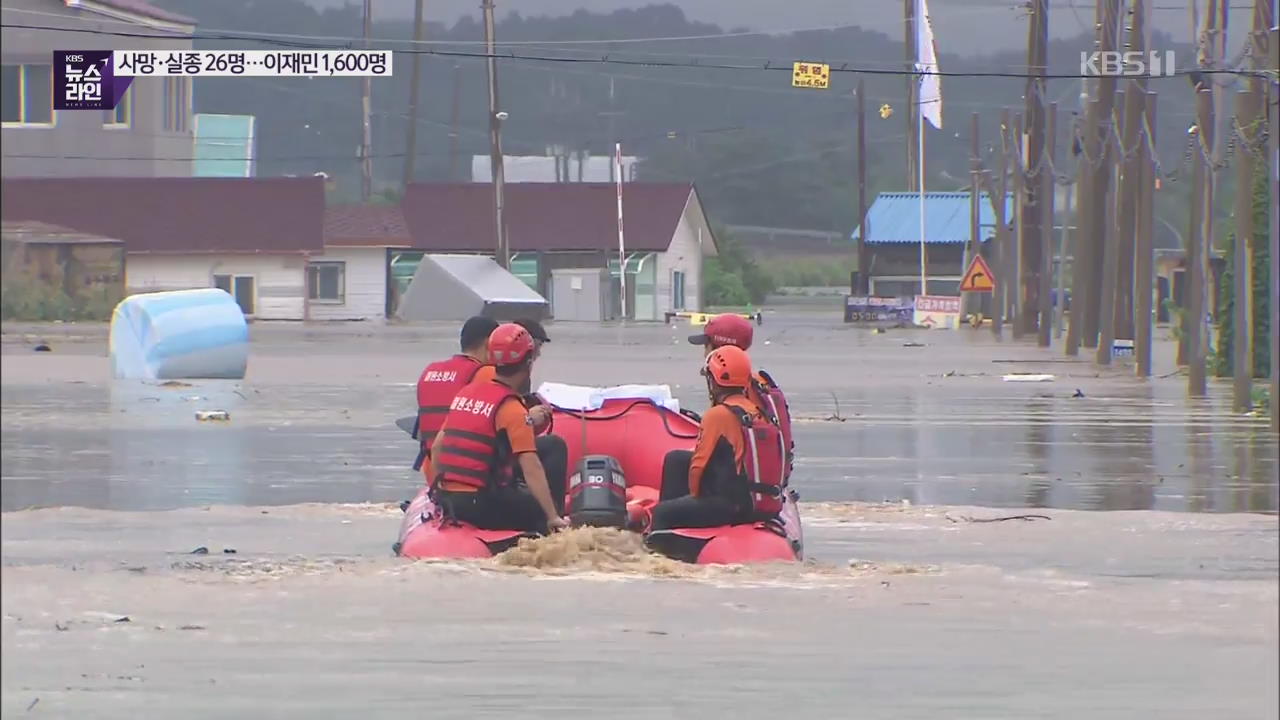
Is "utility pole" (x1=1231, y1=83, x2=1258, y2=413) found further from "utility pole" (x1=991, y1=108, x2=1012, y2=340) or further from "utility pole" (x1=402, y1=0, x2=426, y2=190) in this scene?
"utility pole" (x1=991, y1=108, x2=1012, y2=340)

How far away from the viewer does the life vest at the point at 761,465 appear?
9516 mm

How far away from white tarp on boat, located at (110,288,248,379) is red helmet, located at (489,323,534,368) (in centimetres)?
1805

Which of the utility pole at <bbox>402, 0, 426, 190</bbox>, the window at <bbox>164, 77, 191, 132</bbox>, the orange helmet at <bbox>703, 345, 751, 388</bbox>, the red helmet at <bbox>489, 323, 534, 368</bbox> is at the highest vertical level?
the utility pole at <bbox>402, 0, 426, 190</bbox>

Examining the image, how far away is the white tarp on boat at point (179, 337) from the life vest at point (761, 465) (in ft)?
59.8

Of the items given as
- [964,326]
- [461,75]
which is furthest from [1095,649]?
[964,326]

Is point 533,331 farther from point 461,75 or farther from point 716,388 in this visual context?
point 461,75

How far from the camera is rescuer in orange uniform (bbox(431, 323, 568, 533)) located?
9.41 meters

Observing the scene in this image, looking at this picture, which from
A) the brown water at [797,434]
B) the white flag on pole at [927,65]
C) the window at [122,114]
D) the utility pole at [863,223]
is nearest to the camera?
the window at [122,114]

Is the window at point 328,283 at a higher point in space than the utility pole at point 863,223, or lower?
lower

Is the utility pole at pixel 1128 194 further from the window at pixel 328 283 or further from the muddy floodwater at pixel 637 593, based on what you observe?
the window at pixel 328 283

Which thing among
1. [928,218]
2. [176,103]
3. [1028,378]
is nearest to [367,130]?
[1028,378]
